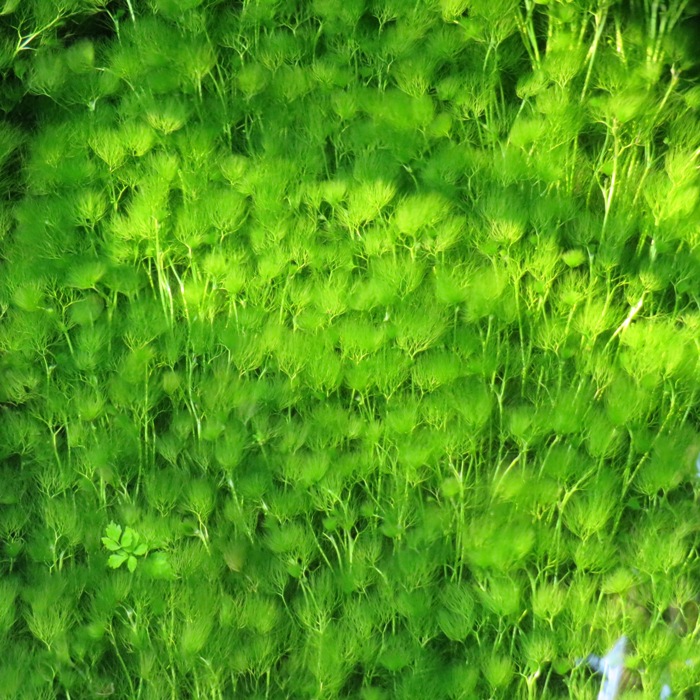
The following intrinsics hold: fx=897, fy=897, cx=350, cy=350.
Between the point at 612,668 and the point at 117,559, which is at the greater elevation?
the point at 117,559

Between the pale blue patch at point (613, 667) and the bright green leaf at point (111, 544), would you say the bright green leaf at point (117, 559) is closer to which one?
the bright green leaf at point (111, 544)

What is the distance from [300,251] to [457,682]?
3.65 ft

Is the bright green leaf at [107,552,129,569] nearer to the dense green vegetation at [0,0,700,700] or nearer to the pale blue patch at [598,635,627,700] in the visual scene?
the dense green vegetation at [0,0,700,700]

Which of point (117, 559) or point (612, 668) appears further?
point (117, 559)

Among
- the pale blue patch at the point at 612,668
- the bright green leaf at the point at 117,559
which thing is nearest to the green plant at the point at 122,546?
the bright green leaf at the point at 117,559

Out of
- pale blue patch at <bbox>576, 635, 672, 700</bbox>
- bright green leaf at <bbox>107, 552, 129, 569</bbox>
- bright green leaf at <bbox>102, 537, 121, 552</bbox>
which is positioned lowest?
pale blue patch at <bbox>576, 635, 672, 700</bbox>

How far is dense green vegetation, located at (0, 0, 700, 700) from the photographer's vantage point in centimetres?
209

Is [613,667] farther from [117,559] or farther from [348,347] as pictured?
[117,559]

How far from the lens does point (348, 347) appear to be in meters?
2.22

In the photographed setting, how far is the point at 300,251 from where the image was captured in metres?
2.32

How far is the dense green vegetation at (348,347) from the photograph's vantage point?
6.85 ft

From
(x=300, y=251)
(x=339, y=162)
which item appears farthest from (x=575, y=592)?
(x=339, y=162)

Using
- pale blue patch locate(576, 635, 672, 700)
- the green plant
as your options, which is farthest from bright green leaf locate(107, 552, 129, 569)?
pale blue patch locate(576, 635, 672, 700)

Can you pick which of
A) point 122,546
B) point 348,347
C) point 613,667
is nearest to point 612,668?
point 613,667
